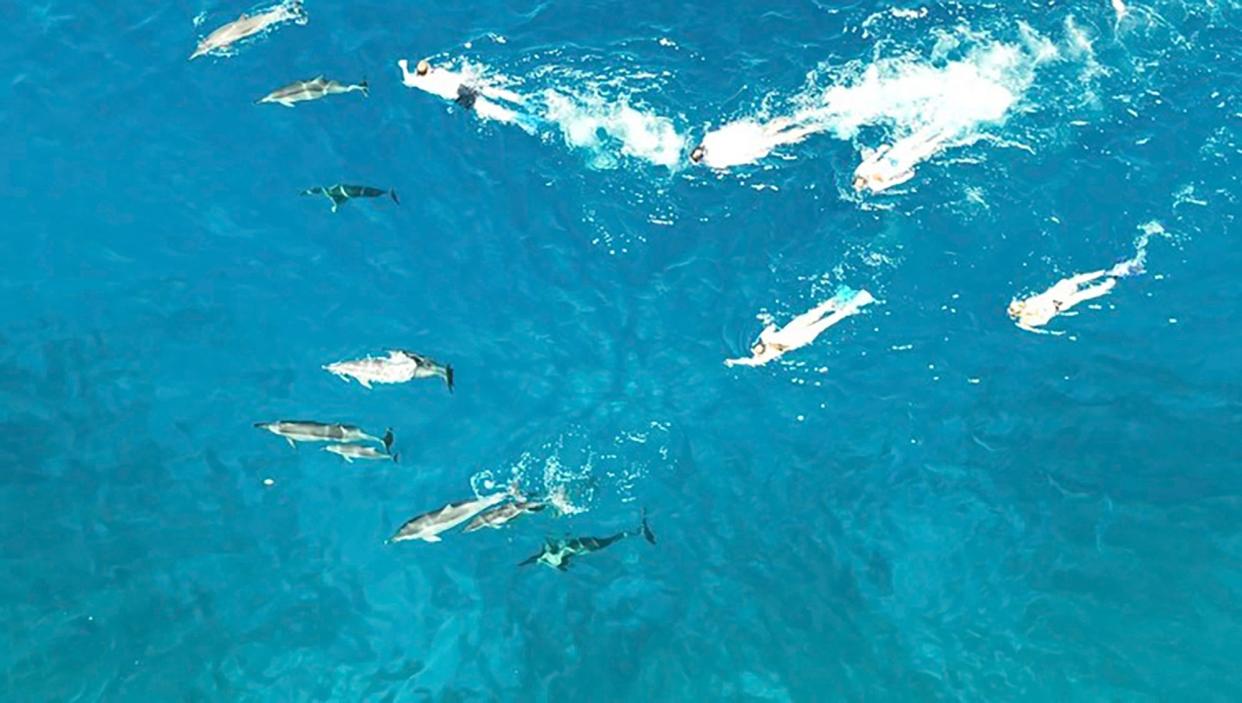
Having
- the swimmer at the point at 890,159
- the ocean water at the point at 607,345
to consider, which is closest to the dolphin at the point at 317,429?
the ocean water at the point at 607,345

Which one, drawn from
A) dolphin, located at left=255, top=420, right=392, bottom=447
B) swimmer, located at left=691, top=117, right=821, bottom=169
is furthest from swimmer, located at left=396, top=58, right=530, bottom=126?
dolphin, located at left=255, top=420, right=392, bottom=447

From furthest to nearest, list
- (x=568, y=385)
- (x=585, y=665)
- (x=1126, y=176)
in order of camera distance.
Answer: (x=585, y=665) < (x=568, y=385) < (x=1126, y=176)

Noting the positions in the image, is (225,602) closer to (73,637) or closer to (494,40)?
(73,637)

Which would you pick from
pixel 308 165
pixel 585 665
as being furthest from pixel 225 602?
pixel 308 165

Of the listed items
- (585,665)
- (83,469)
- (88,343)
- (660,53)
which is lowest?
(585,665)

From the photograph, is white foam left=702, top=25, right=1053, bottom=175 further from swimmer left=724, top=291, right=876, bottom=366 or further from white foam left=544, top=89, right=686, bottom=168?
swimmer left=724, top=291, right=876, bottom=366

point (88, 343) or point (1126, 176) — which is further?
point (88, 343)

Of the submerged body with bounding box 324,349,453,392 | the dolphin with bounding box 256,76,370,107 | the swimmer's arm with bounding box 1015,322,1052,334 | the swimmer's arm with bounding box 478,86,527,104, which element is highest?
the dolphin with bounding box 256,76,370,107
